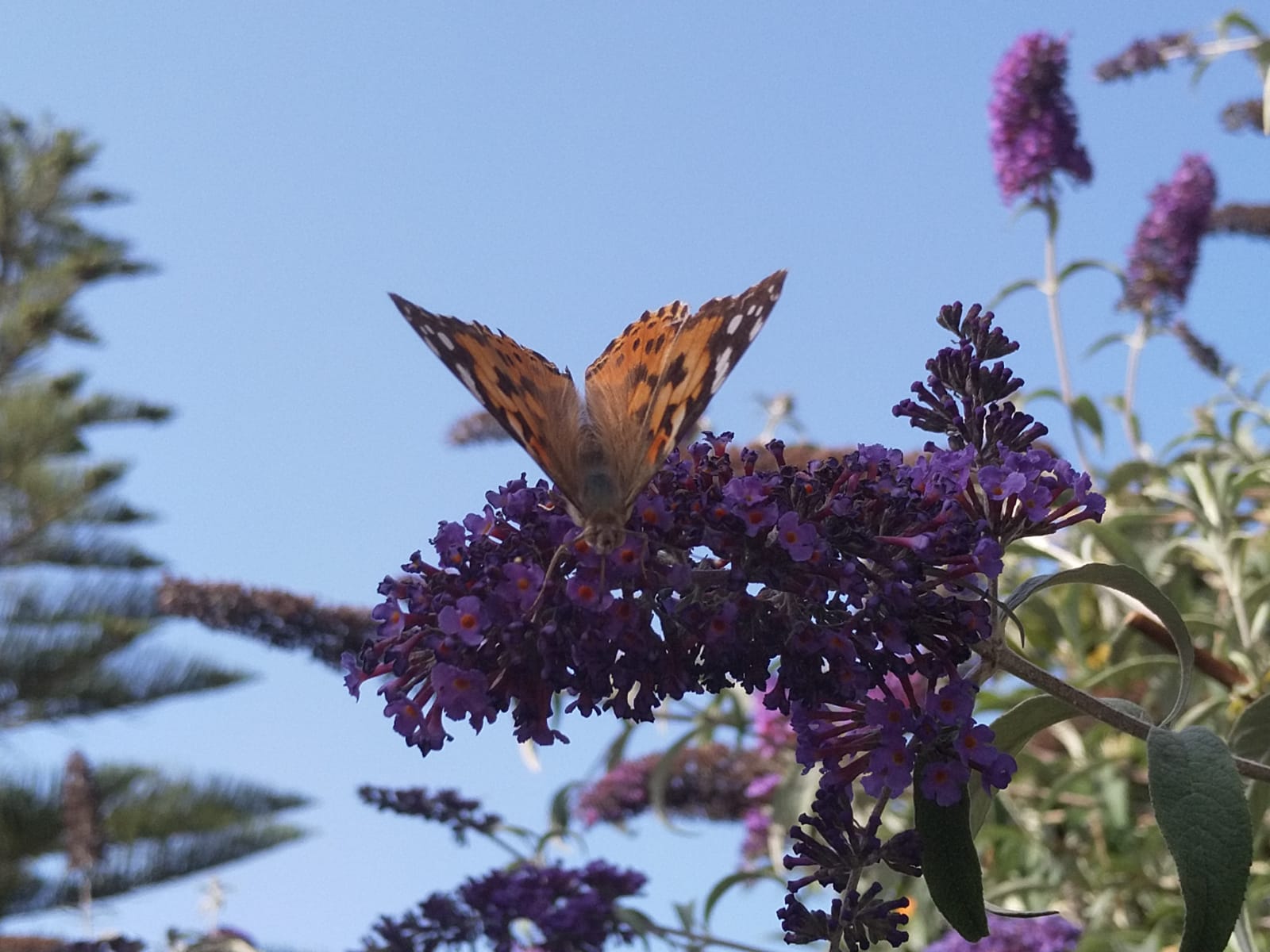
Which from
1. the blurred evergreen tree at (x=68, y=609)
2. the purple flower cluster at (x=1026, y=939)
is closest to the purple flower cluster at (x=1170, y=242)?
the purple flower cluster at (x=1026, y=939)

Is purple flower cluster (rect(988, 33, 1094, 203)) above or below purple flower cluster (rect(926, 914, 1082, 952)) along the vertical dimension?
above

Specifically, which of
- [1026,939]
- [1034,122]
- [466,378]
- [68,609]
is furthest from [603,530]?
[68,609]

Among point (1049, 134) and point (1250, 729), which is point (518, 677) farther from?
point (1049, 134)

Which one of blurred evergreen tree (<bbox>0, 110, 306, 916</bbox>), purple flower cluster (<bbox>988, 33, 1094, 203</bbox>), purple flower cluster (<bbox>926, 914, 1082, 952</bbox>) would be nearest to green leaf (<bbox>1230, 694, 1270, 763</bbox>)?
purple flower cluster (<bbox>926, 914, 1082, 952</bbox>)

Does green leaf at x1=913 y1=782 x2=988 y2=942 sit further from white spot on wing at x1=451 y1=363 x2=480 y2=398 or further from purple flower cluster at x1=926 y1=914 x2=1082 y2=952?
purple flower cluster at x1=926 y1=914 x2=1082 y2=952

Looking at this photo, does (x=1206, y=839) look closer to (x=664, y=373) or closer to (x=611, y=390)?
(x=664, y=373)

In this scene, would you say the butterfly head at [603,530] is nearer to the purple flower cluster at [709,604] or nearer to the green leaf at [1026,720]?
the purple flower cluster at [709,604]
